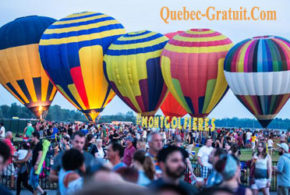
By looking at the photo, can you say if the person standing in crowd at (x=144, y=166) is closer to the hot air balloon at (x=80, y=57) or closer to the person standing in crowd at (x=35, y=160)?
the person standing in crowd at (x=35, y=160)

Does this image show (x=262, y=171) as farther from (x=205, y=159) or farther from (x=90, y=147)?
(x=90, y=147)

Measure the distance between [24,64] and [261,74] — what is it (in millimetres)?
16153

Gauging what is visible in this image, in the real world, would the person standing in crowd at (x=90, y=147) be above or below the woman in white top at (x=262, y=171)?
above

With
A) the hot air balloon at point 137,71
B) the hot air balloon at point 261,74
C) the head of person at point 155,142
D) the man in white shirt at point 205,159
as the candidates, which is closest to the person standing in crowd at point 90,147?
the man in white shirt at point 205,159

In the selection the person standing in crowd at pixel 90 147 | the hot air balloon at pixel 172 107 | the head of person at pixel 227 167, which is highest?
the head of person at pixel 227 167

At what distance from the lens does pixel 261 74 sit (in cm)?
3058

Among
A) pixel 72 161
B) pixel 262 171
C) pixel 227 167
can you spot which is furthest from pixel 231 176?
pixel 262 171

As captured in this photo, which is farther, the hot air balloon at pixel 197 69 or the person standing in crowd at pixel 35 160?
the hot air balloon at pixel 197 69

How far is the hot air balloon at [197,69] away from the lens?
3234 cm

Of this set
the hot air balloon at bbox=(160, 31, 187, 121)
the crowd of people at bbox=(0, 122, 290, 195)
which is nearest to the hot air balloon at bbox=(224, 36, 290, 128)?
the hot air balloon at bbox=(160, 31, 187, 121)

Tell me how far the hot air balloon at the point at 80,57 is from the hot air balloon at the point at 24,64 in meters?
2.15

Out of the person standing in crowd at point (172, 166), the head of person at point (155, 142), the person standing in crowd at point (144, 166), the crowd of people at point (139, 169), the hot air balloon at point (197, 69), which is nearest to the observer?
the crowd of people at point (139, 169)

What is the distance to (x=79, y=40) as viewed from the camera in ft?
118

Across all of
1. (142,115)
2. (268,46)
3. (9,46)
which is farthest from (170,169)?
(9,46)
